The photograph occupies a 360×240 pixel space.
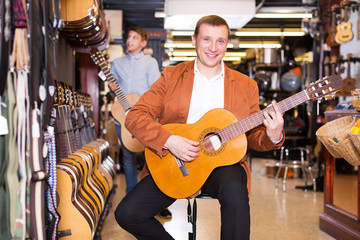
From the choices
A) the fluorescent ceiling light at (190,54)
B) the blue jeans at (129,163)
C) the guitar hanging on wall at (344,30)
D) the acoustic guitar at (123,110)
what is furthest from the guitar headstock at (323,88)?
the fluorescent ceiling light at (190,54)

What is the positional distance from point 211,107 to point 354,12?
16.7 ft

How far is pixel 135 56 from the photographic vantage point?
4.19 m

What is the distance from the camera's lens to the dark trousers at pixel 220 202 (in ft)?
6.08

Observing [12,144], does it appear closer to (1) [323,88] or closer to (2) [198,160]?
(2) [198,160]

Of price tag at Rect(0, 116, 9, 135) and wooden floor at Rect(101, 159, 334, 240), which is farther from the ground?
price tag at Rect(0, 116, 9, 135)

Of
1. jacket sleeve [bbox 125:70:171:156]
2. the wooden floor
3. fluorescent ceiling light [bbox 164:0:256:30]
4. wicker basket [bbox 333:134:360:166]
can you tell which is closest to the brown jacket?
jacket sleeve [bbox 125:70:171:156]

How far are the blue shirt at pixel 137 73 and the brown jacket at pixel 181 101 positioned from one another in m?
1.69

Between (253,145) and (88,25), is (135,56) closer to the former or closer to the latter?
(88,25)

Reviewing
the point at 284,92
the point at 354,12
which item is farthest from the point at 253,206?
the point at 284,92

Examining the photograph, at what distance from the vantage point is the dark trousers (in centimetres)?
185

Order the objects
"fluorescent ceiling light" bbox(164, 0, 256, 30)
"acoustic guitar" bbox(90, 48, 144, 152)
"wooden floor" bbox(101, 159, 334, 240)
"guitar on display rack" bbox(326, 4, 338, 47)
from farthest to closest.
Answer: "fluorescent ceiling light" bbox(164, 0, 256, 30) → "guitar on display rack" bbox(326, 4, 338, 47) → "acoustic guitar" bbox(90, 48, 144, 152) → "wooden floor" bbox(101, 159, 334, 240)

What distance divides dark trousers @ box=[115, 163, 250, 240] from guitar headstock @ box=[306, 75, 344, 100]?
0.55m

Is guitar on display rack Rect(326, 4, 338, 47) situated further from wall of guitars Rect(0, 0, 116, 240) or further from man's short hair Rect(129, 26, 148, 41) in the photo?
wall of guitars Rect(0, 0, 116, 240)

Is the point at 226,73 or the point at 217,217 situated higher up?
the point at 226,73
